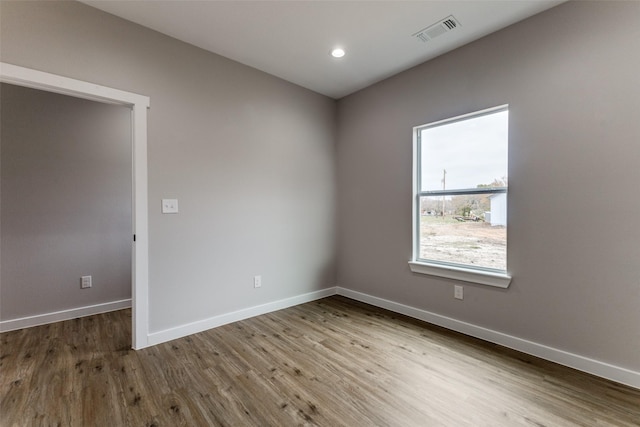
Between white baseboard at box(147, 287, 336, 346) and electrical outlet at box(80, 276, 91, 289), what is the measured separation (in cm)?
146

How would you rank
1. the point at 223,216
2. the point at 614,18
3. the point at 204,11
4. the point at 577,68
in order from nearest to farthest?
the point at 614,18
the point at 577,68
the point at 204,11
the point at 223,216

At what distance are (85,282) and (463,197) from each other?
4.27 metres

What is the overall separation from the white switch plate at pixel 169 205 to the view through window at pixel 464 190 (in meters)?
2.51

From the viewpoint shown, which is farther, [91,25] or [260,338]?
[260,338]

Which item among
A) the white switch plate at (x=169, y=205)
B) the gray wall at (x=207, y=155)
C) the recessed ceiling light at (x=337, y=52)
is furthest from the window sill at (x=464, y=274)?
the white switch plate at (x=169, y=205)

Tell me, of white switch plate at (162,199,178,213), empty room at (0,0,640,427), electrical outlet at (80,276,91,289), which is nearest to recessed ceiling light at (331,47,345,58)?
empty room at (0,0,640,427)

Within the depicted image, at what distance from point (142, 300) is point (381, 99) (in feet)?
10.8

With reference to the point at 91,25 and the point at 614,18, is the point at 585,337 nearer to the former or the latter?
the point at 614,18

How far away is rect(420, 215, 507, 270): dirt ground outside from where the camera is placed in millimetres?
2562

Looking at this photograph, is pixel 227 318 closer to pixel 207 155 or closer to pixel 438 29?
pixel 207 155

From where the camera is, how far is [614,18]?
6.37ft

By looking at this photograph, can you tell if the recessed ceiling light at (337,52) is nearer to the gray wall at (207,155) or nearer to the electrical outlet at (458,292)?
the gray wall at (207,155)

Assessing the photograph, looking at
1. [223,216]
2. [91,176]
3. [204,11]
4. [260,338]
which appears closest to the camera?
[204,11]

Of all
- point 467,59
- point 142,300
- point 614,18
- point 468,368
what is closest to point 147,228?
point 142,300
